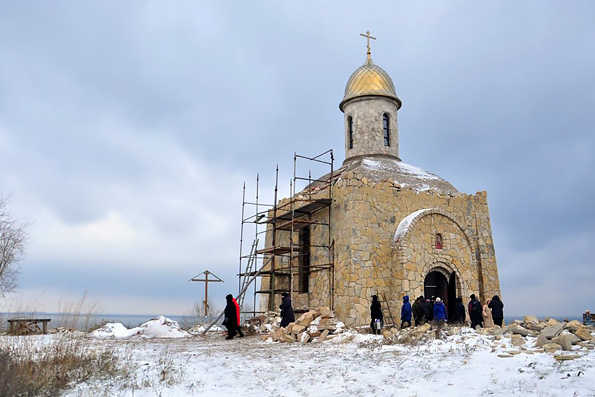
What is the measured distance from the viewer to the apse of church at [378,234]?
48.8 ft

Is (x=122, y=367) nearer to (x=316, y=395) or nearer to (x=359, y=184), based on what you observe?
(x=316, y=395)

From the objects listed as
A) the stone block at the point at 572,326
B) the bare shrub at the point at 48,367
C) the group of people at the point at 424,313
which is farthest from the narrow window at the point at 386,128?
the bare shrub at the point at 48,367

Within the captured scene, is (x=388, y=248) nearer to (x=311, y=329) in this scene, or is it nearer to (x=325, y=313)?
(x=325, y=313)

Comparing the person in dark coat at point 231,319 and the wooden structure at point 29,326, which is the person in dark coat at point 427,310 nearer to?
the person in dark coat at point 231,319

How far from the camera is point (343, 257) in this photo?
49.5 ft

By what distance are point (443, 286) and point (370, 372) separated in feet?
29.1

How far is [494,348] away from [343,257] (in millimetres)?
6654

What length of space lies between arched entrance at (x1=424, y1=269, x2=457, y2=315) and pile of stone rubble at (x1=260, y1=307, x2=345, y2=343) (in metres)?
3.65

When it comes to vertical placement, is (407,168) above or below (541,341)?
above

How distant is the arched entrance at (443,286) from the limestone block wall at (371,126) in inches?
203

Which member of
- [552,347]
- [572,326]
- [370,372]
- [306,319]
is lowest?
[370,372]

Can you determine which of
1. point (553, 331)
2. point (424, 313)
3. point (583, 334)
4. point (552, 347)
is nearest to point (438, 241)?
point (424, 313)

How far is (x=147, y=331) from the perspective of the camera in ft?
50.8

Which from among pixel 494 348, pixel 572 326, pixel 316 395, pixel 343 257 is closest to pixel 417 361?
pixel 494 348
